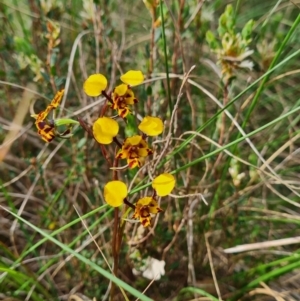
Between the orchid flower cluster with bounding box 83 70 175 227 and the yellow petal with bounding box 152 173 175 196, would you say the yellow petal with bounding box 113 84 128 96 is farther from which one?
the yellow petal with bounding box 152 173 175 196

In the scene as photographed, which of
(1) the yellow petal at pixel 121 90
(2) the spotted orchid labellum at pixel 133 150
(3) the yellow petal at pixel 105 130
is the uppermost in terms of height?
(1) the yellow petal at pixel 121 90

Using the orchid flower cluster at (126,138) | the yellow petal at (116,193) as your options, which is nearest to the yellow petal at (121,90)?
the orchid flower cluster at (126,138)

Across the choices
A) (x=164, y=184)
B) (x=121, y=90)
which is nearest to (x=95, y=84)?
(x=121, y=90)

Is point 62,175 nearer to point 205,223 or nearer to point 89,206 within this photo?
point 89,206

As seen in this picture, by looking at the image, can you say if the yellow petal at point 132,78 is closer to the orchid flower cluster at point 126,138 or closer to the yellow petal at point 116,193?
the orchid flower cluster at point 126,138

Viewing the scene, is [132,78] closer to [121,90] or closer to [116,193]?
[121,90]

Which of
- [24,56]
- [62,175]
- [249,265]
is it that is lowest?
[249,265]

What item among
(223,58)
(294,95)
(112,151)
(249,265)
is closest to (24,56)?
(112,151)
